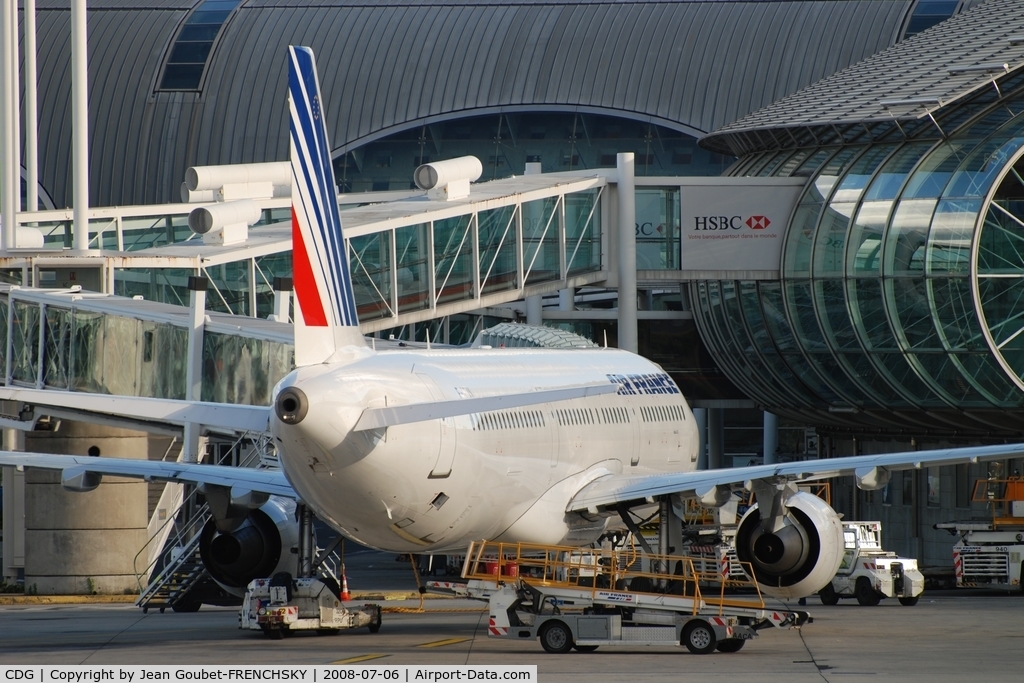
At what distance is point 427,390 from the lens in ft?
76.3

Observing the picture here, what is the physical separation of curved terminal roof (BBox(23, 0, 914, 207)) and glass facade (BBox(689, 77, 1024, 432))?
81.4ft

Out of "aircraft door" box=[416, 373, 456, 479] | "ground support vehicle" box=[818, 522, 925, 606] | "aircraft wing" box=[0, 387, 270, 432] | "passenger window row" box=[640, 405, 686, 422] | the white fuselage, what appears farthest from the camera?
"ground support vehicle" box=[818, 522, 925, 606]

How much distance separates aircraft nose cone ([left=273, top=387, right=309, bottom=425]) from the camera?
20672 millimetres

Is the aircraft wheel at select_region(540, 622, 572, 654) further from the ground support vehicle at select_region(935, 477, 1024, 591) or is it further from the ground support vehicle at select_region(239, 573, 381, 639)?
the ground support vehicle at select_region(935, 477, 1024, 591)

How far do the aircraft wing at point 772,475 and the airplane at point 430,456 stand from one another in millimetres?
37

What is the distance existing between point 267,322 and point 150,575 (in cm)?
887

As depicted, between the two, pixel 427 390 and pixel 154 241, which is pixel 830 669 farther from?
pixel 154 241

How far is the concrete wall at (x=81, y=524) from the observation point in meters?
38.4

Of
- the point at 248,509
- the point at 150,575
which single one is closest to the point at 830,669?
the point at 248,509

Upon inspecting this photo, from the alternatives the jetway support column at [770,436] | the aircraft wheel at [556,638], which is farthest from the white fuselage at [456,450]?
the jetway support column at [770,436]

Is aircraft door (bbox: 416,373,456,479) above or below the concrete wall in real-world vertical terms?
above

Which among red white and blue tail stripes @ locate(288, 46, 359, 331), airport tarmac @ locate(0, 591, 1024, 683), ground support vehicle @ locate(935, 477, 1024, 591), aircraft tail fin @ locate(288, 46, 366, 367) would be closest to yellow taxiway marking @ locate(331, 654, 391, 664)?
airport tarmac @ locate(0, 591, 1024, 683)

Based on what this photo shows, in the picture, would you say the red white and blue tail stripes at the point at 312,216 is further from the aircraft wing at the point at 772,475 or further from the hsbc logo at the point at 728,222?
the hsbc logo at the point at 728,222

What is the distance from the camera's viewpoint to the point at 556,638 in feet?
84.5
